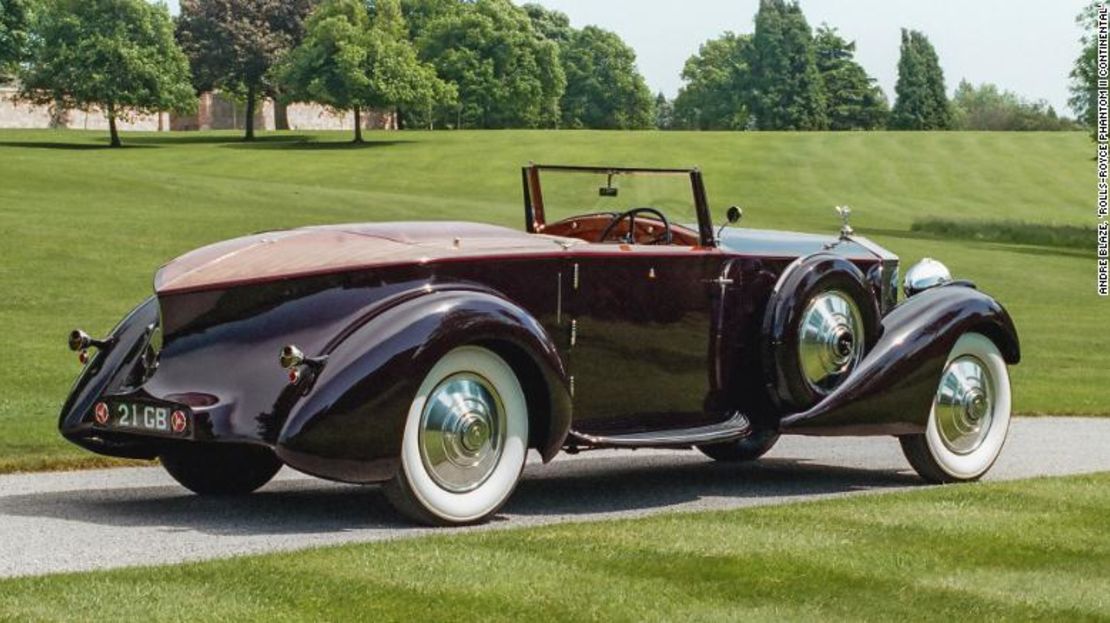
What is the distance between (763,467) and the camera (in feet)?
33.3

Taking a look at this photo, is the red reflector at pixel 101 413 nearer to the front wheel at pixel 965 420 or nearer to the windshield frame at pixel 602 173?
the windshield frame at pixel 602 173

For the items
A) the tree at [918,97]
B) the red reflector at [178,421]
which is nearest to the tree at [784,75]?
the tree at [918,97]

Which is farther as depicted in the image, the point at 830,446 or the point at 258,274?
the point at 830,446

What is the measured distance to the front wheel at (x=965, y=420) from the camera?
9.36 metres

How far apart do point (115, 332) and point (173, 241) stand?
21.7 m

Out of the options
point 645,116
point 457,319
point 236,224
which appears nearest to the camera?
point 457,319

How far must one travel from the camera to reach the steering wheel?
9008 millimetres

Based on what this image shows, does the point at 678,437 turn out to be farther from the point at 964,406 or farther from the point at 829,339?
the point at 964,406

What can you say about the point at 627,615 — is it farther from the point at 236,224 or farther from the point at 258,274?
the point at 236,224

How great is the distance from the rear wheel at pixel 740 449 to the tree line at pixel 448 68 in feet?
141

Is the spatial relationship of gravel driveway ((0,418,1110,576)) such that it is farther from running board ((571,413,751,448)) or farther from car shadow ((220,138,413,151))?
car shadow ((220,138,413,151))

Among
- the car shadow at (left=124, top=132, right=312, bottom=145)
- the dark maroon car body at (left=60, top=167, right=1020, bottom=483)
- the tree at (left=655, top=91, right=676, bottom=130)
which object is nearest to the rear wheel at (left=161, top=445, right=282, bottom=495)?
the dark maroon car body at (left=60, top=167, right=1020, bottom=483)

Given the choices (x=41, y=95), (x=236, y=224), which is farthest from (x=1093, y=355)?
(x=41, y=95)

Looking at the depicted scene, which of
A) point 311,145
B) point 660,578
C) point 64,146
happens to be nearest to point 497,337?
point 660,578
